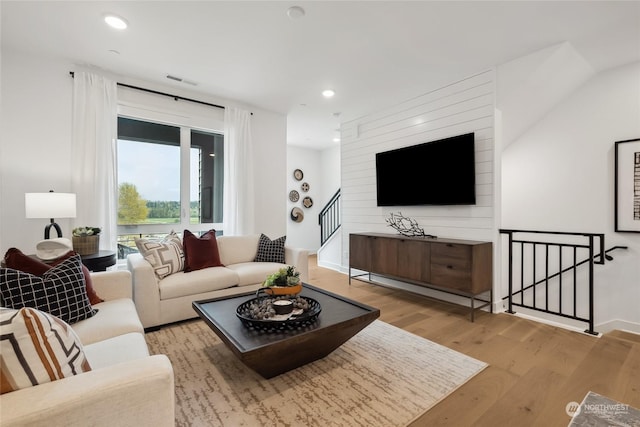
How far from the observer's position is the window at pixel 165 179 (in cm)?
376

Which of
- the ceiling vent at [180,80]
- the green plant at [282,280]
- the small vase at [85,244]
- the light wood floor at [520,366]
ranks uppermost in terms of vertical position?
the ceiling vent at [180,80]

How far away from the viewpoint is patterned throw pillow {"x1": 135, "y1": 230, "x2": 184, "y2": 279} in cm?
295

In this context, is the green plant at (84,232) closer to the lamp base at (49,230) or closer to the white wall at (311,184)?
the lamp base at (49,230)

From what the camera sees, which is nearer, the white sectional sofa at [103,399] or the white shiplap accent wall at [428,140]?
the white sectional sofa at [103,399]

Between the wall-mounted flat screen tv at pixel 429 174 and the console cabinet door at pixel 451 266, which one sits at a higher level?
the wall-mounted flat screen tv at pixel 429 174

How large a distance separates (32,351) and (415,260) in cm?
336

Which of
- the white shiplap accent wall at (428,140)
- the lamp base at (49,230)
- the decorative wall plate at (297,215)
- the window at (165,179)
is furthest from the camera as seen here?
the decorative wall plate at (297,215)

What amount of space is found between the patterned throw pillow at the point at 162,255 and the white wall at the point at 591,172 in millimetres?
4526

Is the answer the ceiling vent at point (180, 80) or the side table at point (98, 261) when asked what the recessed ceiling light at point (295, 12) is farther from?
the side table at point (98, 261)

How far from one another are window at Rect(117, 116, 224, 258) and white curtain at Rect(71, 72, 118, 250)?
9.4 inches

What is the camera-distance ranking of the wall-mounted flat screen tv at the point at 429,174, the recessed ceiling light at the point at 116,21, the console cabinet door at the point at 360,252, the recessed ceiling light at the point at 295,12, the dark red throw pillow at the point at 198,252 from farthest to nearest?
the console cabinet door at the point at 360,252, the wall-mounted flat screen tv at the point at 429,174, the dark red throw pillow at the point at 198,252, the recessed ceiling light at the point at 116,21, the recessed ceiling light at the point at 295,12

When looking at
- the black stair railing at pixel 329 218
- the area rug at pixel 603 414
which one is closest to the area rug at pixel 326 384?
the area rug at pixel 603 414

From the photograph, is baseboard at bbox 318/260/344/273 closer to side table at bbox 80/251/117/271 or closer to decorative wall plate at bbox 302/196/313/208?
decorative wall plate at bbox 302/196/313/208

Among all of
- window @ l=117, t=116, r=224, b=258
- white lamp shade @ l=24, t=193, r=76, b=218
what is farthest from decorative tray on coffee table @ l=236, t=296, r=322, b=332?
window @ l=117, t=116, r=224, b=258
